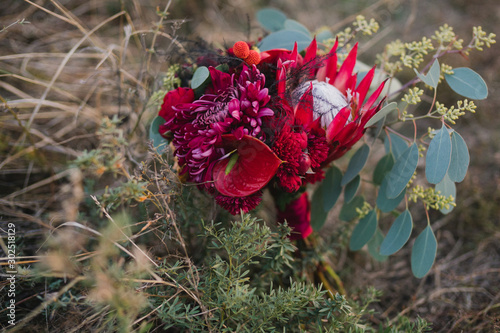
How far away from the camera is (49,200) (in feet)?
3.59

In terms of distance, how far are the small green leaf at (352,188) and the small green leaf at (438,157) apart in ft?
0.61

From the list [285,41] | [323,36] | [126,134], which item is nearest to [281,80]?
[285,41]

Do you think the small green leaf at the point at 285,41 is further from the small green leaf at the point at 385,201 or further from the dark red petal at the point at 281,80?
the small green leaf at the point at 385,201

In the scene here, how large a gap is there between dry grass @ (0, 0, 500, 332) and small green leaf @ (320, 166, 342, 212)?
1.42 ft

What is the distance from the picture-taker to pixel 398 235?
32.9 inches

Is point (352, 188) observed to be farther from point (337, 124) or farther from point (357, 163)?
point (337, 124)

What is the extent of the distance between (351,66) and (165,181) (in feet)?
1.69

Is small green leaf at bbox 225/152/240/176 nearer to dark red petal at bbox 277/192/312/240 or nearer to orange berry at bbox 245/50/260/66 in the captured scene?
orange berry at bbox 245/50/260/66

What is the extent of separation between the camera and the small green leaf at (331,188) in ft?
3.00

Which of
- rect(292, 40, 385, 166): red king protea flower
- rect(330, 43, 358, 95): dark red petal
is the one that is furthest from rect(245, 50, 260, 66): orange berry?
rect(330, 43, 358, 95): dark red petal

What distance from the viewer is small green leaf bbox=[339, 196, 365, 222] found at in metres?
0.98

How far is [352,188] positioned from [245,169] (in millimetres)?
369

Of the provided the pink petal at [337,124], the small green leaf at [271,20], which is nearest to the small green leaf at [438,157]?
the pink petal at [337,124]

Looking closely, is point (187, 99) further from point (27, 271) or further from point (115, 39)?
point (115, 39)
